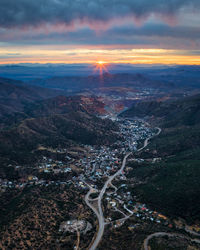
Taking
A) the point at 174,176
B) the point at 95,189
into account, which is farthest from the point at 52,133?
the point at 174,176

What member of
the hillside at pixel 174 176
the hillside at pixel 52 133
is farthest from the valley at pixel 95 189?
the hillside at pixel 52 133

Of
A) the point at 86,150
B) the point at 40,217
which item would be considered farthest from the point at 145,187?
the point at 86,150

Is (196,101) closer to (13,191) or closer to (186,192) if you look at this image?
(186,192)

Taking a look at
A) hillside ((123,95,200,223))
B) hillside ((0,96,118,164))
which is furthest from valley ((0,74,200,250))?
hillside ((0,96,118,164))

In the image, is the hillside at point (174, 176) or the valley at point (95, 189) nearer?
the valley at point (95, 189)

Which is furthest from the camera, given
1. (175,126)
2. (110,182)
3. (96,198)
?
(175,126)

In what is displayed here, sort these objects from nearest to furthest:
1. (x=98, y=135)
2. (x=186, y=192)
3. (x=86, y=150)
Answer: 1. (x=186, y=192)
2. (x=86, y=150)
3. (x=98, y=135)

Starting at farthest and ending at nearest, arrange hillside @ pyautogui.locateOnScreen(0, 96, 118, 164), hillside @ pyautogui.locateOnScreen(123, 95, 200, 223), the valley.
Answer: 1. hillside @ pyautogui.locateOnScreen(0, 96, 118, 164)
2. hillside @ pyautogui.locateOnScreen(123, 95, 200, 223)
3. the valley

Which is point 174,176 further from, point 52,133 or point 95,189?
point 52,133

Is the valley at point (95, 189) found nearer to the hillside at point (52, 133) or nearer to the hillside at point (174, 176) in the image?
the hillside at point (174, 176)

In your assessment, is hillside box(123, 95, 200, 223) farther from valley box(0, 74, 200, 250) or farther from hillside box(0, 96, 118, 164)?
hillside box(0, 96, 118, 164)

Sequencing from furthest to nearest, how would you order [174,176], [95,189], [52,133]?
[52,133] → [95,189] → [174,176]
